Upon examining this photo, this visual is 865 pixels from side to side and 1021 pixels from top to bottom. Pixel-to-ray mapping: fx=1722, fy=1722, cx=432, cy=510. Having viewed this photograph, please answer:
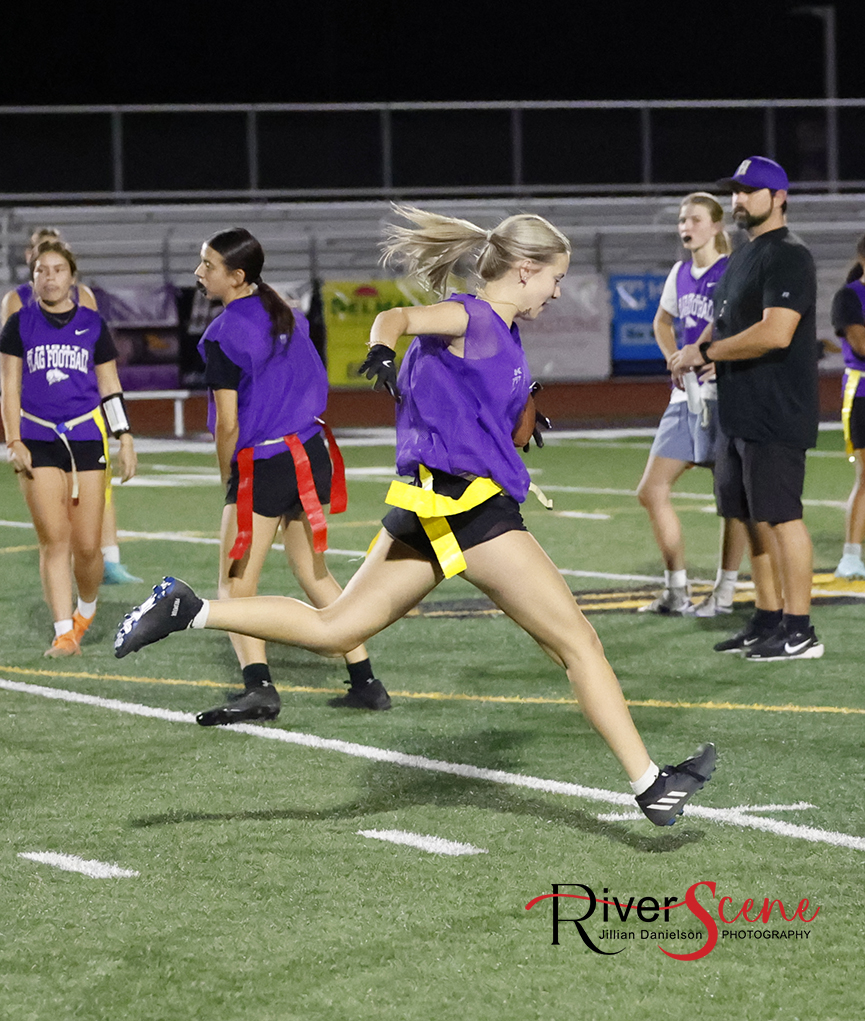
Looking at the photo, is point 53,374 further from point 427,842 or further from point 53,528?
point 427,842

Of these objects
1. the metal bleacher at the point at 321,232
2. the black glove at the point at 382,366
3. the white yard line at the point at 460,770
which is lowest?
the white yard line at the point at 460,770

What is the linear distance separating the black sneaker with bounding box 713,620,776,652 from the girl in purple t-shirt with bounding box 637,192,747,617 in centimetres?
88

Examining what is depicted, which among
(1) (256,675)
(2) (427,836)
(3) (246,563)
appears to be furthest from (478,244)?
(1) (256,675)

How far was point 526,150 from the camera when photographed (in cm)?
2764

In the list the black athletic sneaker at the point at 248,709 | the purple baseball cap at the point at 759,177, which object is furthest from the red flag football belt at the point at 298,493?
the purple baseball cap at the point at 759,177

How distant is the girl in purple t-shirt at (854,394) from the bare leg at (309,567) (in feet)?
14.5

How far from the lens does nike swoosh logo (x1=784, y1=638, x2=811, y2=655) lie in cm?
805

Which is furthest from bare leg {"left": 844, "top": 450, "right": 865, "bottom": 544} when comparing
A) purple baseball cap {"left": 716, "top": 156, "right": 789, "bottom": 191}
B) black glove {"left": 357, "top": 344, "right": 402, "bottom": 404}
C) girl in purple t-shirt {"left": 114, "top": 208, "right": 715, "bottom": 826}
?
black glove {"left": 357, "top": 344, "right": 402, "bottom": 404}

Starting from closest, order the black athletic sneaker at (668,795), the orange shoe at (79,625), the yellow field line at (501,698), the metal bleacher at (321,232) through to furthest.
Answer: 1. the black athletic sneaker at (668,795)
2. the yellow field line at (501,698)
3. the orange shoe at (79,625)
4. the metal bleacher at (321,232)

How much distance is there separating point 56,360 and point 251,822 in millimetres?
3650

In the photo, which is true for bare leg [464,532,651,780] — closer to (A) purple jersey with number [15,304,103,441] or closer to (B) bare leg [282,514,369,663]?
(B) bare leg [282,514,369,663]

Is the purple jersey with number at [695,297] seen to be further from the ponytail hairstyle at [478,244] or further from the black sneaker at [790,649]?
the ponytail hairstyle at [478,244]

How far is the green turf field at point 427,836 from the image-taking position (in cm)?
400

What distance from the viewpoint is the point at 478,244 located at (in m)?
5.20
